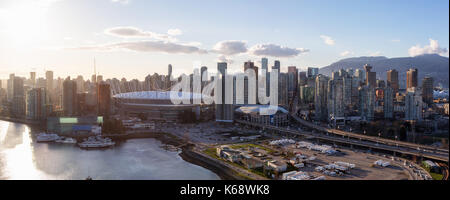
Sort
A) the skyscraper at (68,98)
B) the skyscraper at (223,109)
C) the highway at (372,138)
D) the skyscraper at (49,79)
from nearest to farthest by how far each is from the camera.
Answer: the highway at (372,138)
the skyscraper at (223,109)
the skyscraper at (68,98)
the skyscraper at (49,79)

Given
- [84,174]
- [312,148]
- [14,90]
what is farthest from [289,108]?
[14,90]

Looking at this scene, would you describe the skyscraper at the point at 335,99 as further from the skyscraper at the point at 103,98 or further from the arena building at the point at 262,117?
the skyscraper at the point at 103,98

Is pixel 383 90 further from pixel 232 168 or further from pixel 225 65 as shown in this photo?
pixel 232 168

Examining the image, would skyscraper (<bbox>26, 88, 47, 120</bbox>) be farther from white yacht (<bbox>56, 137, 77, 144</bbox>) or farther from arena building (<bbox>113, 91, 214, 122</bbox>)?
white yacht (<bbox>56, 137, 77, 144</bbox>)

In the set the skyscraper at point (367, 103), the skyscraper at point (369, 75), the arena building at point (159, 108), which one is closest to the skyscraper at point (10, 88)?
the arena building at point (159, 108)

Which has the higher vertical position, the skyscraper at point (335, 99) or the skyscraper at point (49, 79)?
the skyscraper at point (49, 79)

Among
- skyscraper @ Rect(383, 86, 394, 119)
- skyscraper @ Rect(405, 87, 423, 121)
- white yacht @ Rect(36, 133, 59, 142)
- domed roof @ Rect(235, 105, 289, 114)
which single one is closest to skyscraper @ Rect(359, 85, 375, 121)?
skyscraper @ Rect(383, 86, 394, 119)

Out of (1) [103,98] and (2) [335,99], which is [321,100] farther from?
(1) [103,98]
